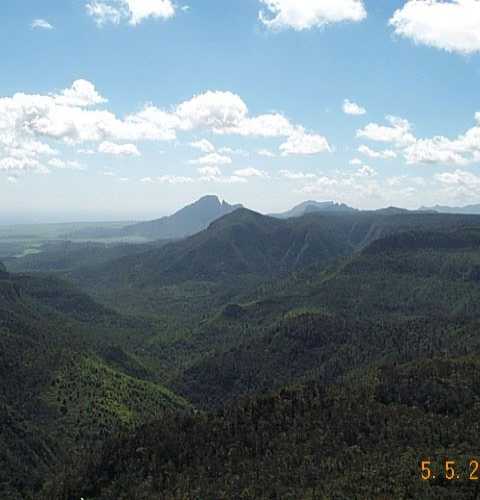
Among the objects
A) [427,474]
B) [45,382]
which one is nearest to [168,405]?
[45,382]

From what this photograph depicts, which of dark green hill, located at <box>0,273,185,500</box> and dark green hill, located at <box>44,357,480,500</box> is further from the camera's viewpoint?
dark green hill, located at <box>0,273,185,500</box>

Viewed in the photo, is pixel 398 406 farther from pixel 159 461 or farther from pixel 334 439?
pixel 159 461

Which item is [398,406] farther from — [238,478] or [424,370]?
[238,478]

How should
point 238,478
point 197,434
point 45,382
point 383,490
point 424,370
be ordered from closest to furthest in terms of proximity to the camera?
point 383,490, point 238,478, point 197,434, point 424,370, point 45,382

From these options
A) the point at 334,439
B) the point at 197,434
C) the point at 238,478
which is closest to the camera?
the point at 238,478

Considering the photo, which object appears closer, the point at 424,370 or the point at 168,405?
the point at 424,370

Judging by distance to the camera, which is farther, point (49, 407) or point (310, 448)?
point (49, 407)

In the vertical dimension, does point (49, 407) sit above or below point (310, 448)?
below

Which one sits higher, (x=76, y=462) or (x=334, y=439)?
(x=334, y=439)

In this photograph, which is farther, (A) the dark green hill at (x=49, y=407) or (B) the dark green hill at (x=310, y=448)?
(A) the dark green hill at (x=49, y=407)

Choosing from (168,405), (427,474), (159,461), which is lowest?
(168,405)
